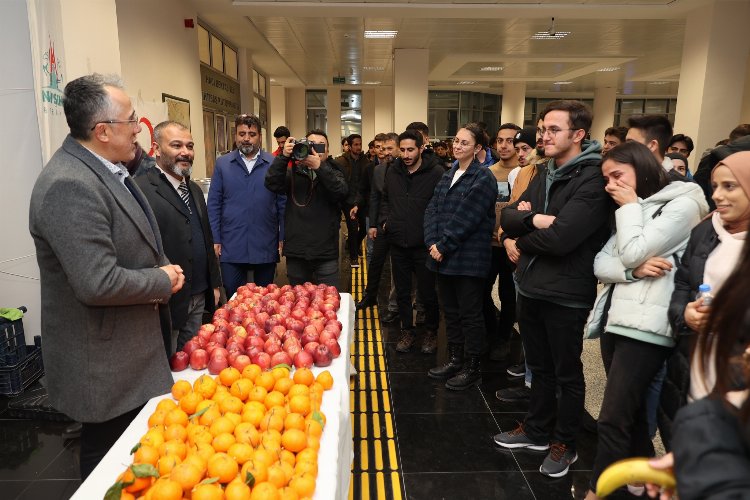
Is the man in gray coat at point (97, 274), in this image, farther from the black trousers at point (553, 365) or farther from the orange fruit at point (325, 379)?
the black trousers at point (553, 365)

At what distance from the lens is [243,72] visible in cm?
1038

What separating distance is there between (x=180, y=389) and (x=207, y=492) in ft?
2.05

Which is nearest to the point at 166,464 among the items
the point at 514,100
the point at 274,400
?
the point at 274,400

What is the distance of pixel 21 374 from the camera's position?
333 centimetres

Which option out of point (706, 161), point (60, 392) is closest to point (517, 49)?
point (706, 161)

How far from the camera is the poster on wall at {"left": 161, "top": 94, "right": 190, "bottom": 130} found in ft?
20.1

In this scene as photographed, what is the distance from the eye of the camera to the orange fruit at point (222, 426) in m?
1.44

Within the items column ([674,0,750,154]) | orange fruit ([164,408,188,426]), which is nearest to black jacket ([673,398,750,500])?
orange fruit ([164,408,188,426])

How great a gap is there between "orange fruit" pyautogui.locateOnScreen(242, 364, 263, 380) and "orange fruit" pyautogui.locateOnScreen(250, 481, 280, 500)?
0.63 metres

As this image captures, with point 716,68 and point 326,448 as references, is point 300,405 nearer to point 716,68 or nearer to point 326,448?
A: point 326,448

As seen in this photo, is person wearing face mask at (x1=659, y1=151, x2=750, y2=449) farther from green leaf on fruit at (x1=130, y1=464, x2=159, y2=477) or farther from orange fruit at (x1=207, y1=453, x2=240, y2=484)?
green leaf on fruit at (x1=130, y1=464, x2=159, y2=477)

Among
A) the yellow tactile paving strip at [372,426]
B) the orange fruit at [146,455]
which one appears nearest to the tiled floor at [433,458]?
the yellow tactile paving strip at [372,426]

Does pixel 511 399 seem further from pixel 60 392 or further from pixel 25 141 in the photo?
pixel 25 141

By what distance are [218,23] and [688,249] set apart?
26.7ft
